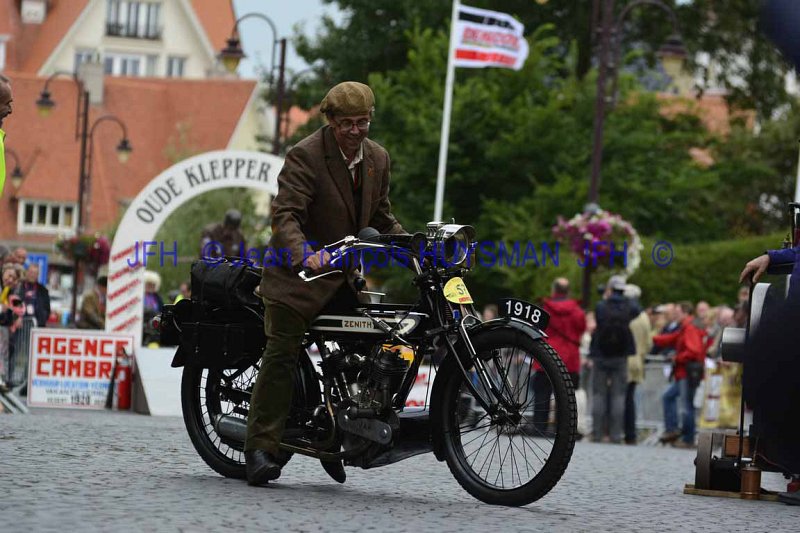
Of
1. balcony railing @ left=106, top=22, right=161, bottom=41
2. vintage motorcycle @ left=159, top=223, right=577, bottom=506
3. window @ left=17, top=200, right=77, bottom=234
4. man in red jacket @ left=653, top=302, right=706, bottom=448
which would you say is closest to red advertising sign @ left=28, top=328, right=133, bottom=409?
man in red jacket @ left=653, top=302, right=706, bottom=448

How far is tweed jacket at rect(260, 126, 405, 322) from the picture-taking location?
7934mm

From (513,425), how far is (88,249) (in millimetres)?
28322

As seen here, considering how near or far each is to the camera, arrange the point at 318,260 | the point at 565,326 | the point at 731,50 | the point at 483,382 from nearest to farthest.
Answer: the point at 483,382, the point at 318,260, the point at 565,326, the point at 731,50

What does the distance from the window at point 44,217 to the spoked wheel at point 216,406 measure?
247 feet

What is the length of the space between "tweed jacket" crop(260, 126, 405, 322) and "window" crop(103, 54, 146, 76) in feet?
305

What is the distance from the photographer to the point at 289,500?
293 inches

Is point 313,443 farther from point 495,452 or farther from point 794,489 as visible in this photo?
point 794,489

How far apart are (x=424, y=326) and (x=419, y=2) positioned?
131 ft

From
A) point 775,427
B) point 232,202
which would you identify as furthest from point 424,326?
point 232,202

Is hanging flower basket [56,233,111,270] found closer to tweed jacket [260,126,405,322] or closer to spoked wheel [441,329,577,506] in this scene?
tweed jacket [260,126,405,322]

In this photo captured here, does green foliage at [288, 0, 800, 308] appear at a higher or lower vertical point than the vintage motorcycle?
higher

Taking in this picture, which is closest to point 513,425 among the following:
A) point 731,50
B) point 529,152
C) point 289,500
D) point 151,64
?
point 289,500

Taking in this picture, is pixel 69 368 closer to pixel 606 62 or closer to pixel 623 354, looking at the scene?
pixel 623 354

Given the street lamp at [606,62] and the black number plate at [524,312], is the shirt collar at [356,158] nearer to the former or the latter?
the black number plate at [524,312]
